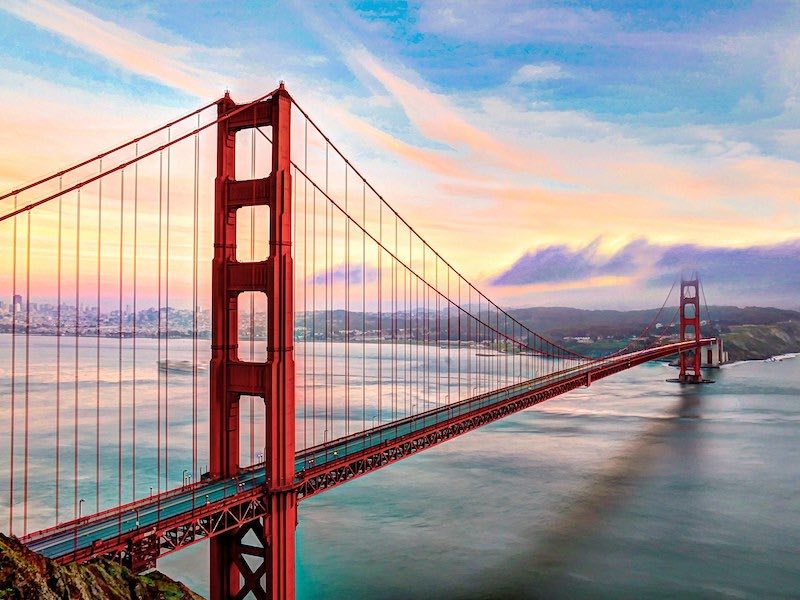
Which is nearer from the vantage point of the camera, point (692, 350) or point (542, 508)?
point (542, 508)

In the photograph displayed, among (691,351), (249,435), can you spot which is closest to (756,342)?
(691,351)

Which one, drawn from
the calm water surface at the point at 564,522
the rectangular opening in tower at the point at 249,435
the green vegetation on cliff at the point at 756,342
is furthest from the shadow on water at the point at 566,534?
the green vegetation on cliff at the point at 756,342

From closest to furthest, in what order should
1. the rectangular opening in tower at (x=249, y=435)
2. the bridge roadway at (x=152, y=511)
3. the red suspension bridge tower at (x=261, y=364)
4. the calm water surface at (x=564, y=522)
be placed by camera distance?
the bridge roadway at (x=152, y=511) < the red suspension bridge tower at (x=261, y=364) < the calm water surface at (x=564, y=522) < the rectangular opening in tower at (x=249, y=435)

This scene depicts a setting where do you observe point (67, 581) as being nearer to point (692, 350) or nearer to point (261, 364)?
point (261, 364)

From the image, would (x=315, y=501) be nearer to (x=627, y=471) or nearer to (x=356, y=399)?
(x=627, y=471)

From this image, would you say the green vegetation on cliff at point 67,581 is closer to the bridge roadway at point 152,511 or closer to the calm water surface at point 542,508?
the bridge roadway at point 152,511

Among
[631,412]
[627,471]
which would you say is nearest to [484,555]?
[627,471]
